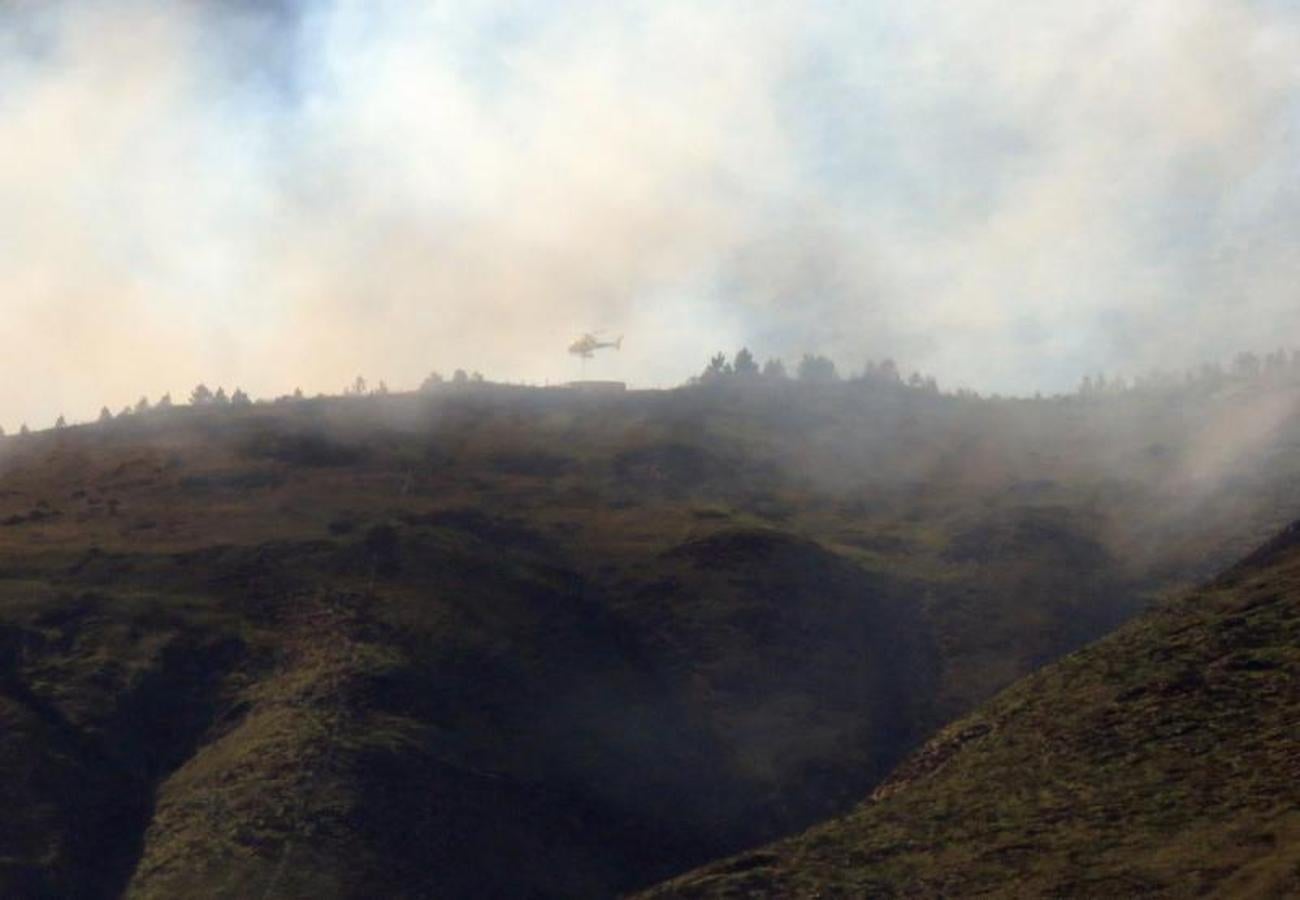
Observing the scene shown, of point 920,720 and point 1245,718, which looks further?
point 920,720

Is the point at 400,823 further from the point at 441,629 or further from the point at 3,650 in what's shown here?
the point at 3,650

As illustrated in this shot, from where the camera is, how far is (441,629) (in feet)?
624

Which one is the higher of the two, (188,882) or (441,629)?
(441,629)

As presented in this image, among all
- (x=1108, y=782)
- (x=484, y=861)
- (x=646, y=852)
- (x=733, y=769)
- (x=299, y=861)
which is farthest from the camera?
(x=733, y=769)

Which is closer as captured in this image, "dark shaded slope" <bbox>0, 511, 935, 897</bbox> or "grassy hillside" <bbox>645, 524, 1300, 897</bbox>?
"grassy hillside" <bbox>645, 524, 1300, 897</bbox>

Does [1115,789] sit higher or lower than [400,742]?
higher

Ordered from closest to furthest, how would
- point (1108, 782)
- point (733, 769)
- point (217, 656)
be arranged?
point (1108, 782)
point (733, 769)
point (217, 656)

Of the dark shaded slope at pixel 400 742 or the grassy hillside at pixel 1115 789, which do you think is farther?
the dark shaded slope at pixel 400 742

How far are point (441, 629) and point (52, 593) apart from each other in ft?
144

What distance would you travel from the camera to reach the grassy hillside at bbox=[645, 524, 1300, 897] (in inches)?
4230

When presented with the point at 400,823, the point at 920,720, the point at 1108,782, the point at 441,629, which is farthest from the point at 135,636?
the point at 1108,782

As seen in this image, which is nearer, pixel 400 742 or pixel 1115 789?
pixel 1115 789

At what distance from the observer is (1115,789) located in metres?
122

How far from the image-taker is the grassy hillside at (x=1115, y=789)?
107438mm
